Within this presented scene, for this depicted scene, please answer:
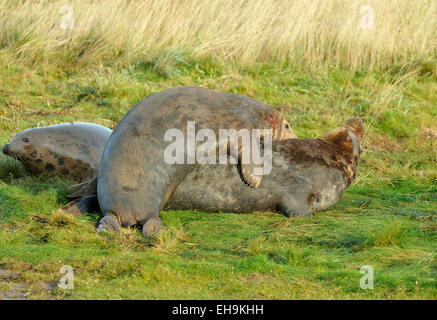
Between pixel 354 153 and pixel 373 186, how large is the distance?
662 millimetres

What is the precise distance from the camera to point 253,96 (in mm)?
9547

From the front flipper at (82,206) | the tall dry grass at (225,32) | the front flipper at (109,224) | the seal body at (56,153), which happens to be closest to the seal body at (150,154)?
the front flipper at (109,224)

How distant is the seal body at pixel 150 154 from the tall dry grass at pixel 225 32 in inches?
174

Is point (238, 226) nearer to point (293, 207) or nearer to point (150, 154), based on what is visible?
point (293, 207)

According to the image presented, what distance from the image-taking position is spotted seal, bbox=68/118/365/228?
5832 mm

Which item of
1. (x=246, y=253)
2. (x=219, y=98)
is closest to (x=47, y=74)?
(x=219, y=98)

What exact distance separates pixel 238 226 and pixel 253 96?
436 centimetres

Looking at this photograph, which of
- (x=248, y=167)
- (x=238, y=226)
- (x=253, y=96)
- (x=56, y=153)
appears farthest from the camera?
(x=253, y=96)

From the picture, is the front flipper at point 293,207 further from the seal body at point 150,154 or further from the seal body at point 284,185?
the seal body at point 150,154

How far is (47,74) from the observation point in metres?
9.94

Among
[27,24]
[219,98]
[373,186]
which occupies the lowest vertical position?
[373,186]

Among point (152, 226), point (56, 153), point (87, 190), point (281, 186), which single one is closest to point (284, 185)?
point (281, 186)

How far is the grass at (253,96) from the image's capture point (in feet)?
13.5

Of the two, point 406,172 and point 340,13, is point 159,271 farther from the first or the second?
point 340,13
